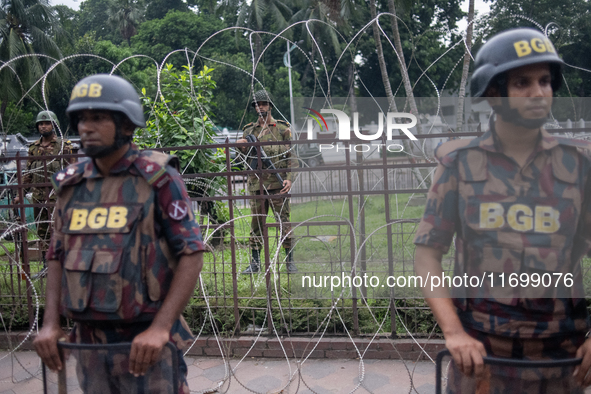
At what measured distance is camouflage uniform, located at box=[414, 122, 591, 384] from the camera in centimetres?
164

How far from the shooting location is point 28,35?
24859 mm

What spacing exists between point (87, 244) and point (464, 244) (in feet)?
4.26

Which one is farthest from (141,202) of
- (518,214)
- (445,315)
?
(518,214)

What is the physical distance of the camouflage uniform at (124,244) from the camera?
190cm

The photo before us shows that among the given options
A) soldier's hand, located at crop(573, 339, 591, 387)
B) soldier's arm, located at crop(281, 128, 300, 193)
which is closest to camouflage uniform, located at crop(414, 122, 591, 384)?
soldier's hand, located at crop(573, 339, 591, 387)

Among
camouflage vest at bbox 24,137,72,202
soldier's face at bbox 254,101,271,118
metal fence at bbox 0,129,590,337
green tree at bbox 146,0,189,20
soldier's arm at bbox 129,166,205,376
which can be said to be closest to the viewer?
soldier's arm at bbox 129,166,205,376

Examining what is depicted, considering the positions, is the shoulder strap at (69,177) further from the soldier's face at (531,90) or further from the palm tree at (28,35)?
the palm tree at (28,35)

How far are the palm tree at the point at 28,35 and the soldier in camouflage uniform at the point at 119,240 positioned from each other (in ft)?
74.3

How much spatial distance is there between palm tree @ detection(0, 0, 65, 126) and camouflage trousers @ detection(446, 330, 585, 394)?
23584 millimetres

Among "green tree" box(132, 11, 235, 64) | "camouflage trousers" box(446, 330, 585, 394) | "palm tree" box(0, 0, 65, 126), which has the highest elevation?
"green tree" box(132, 11, 235, 64)

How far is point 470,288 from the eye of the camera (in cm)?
172

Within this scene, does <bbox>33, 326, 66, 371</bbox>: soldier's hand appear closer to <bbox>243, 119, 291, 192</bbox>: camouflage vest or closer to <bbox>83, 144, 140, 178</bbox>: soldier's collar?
<bbox>83, 144, 140, 178</bbox>: soldier's collar

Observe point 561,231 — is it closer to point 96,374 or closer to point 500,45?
point 500,45

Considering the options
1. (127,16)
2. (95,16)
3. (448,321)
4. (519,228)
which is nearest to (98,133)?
(448,321)
